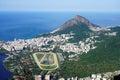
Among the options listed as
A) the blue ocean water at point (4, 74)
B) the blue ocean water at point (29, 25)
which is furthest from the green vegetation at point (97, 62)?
the blue ocean water at point (29, 25)

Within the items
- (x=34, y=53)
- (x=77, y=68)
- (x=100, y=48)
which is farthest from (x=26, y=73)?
(x=100, y=48)

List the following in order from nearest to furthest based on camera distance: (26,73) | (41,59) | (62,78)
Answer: (62,78) < (26,73) < (41,59)

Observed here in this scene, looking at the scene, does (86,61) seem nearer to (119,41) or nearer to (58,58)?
(58,58)

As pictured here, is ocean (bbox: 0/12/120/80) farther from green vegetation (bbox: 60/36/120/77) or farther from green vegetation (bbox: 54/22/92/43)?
green vegetation (bbox: 54/22/92/43)

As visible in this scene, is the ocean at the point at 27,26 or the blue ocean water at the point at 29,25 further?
the blue ocean water at the point at 29,25

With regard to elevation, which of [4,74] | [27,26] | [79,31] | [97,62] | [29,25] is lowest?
[97,62]

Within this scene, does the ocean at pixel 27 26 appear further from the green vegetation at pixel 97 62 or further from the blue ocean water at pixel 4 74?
the green vegetation at pixel 97 62

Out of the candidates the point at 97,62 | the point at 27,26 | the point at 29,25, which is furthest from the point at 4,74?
the point at 29,25

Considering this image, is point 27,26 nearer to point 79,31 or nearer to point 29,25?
point 29,25
